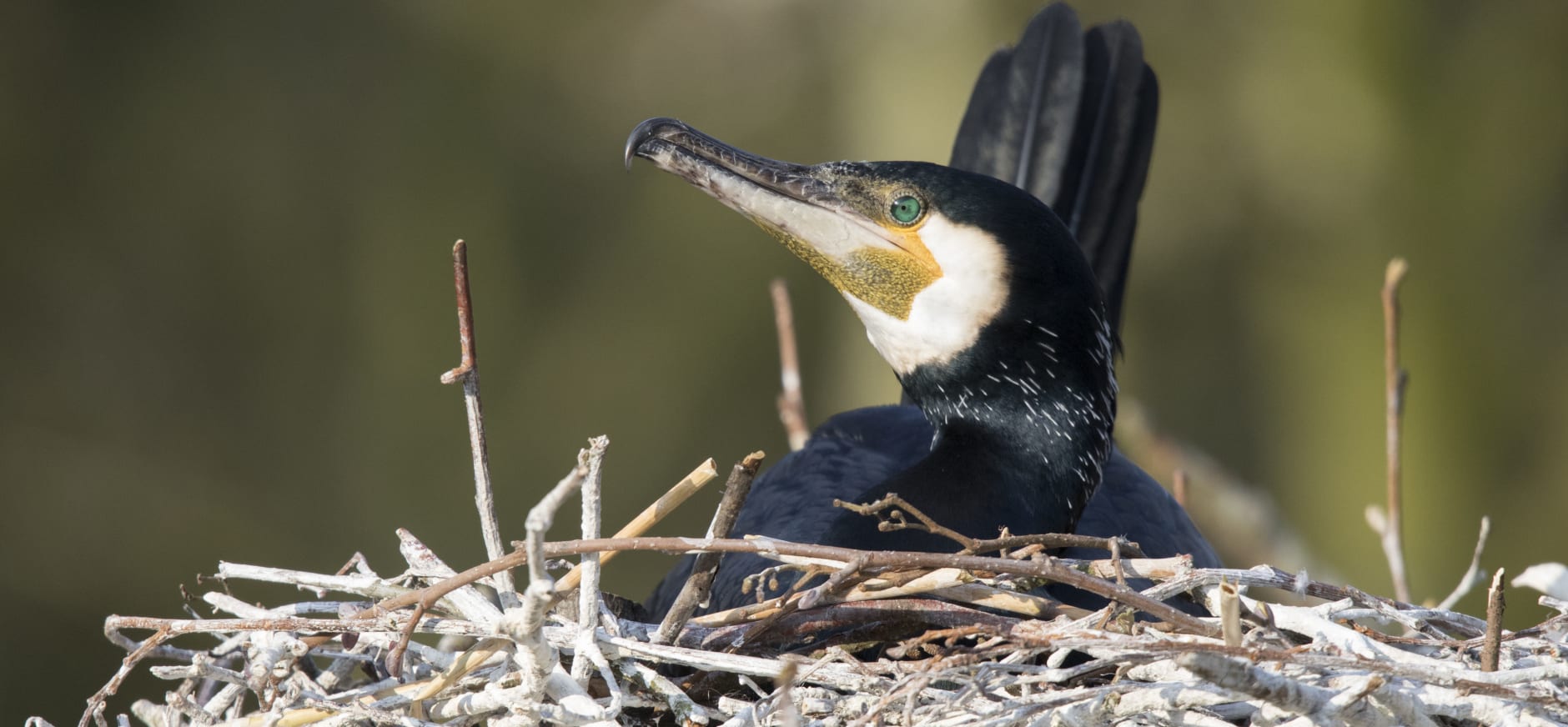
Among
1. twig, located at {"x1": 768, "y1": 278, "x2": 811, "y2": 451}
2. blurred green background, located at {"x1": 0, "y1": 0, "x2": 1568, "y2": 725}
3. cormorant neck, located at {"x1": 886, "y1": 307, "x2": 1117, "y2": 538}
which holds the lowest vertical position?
cormorant neck, located at {"x1": 886, "y1": 307, "x2": 1117, "y2": 538}

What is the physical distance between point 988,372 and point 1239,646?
0.70m

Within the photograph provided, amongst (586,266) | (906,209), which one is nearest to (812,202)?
(906,209)

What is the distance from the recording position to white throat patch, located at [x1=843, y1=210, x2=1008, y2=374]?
1.88 m

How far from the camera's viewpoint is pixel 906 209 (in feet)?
6.26

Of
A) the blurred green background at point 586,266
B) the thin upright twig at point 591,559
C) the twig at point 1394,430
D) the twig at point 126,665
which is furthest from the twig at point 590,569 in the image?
the blurred green background at point 586,266

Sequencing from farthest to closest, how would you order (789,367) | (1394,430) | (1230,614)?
1. (789,367)
2. (1394,430)
3. (1230,614)

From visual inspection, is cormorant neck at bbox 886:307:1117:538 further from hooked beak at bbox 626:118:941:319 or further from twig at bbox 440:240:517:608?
twig at bbox 440:240:517:608

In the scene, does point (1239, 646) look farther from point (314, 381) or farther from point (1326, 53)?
point (314, 381)

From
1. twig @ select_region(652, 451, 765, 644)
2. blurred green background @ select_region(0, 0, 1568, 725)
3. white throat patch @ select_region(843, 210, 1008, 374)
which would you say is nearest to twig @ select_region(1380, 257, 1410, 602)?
white throat patch @ select_region(843, 210, 1008, 374)

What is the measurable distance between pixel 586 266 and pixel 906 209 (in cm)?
509

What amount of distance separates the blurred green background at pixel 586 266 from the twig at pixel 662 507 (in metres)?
3.55

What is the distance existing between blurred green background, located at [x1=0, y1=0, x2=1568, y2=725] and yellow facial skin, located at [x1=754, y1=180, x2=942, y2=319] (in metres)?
3.09

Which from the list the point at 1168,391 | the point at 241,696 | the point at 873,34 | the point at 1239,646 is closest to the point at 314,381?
the point at 873,34

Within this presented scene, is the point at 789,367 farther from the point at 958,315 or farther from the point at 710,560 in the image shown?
the point at 710,560
